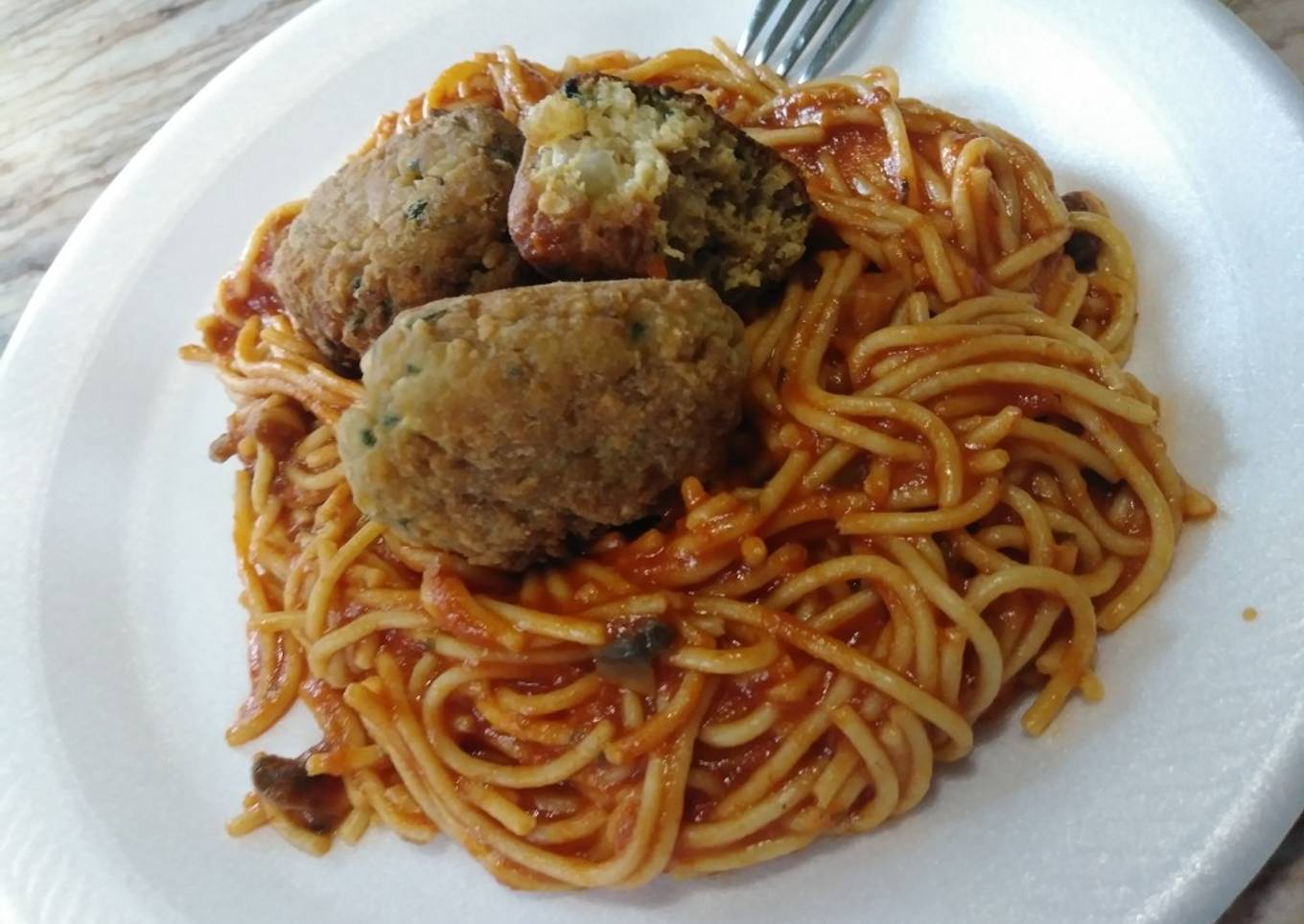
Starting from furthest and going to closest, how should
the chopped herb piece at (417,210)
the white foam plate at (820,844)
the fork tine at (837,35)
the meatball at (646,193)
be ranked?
the fork tine at (837,35)
the chopped herb piece at (417,210)
the meatball at (646,193)
the white foam plate at (820,844)

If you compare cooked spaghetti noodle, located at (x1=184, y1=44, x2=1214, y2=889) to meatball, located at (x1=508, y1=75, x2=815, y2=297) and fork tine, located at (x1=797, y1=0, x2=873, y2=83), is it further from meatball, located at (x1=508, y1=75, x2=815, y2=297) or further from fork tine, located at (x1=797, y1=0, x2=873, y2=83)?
fork tine, located at (x1=797, y1=0, x2=873, y2=83)

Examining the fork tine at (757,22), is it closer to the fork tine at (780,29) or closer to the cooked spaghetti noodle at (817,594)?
the fork tine at (780,29)

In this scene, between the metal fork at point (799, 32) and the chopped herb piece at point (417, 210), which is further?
the metal fork at point (799, 32)

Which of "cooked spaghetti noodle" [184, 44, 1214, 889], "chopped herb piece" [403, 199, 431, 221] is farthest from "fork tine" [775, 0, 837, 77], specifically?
"chopped herb piece" [403, 199, 431, 221]

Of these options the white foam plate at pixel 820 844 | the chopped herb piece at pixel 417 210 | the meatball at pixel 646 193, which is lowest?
the white foam plate at pixel 820 844

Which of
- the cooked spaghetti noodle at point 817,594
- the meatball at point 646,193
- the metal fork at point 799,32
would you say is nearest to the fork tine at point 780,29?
the metal fork at point 799,32

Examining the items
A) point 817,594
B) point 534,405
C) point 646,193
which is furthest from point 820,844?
point 646,193
